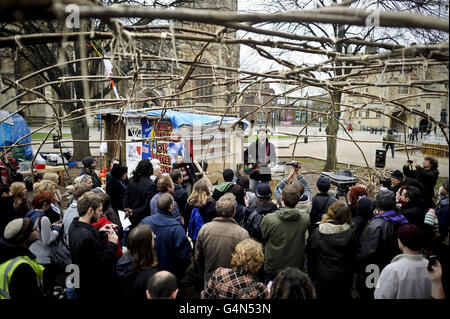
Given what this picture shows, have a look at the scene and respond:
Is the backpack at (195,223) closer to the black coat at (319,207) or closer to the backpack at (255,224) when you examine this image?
the backpack at (255,224)

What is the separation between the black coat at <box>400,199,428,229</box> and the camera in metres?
3.13

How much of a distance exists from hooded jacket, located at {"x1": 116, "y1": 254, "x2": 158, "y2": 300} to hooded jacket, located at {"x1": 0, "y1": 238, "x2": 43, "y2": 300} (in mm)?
644

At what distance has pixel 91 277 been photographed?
2.34m

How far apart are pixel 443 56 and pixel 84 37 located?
233 cm

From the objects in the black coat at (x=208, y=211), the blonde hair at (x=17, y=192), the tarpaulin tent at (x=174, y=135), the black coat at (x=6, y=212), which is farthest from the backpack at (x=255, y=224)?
the tarpaulin tent at (x=174, y=135)

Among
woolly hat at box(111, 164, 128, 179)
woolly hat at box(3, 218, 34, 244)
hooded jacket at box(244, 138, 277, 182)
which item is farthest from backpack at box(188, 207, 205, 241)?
hooded jacket at box(244, 138, 277, 182)

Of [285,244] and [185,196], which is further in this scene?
[185,196]

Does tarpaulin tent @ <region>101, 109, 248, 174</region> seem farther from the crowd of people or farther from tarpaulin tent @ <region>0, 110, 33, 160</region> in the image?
the crowd of people

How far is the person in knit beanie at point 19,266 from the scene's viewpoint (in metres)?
2.00

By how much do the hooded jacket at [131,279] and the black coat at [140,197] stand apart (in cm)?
184

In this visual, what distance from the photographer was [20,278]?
6.66ft

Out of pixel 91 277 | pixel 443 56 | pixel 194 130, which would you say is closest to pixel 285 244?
pixel 91 277
